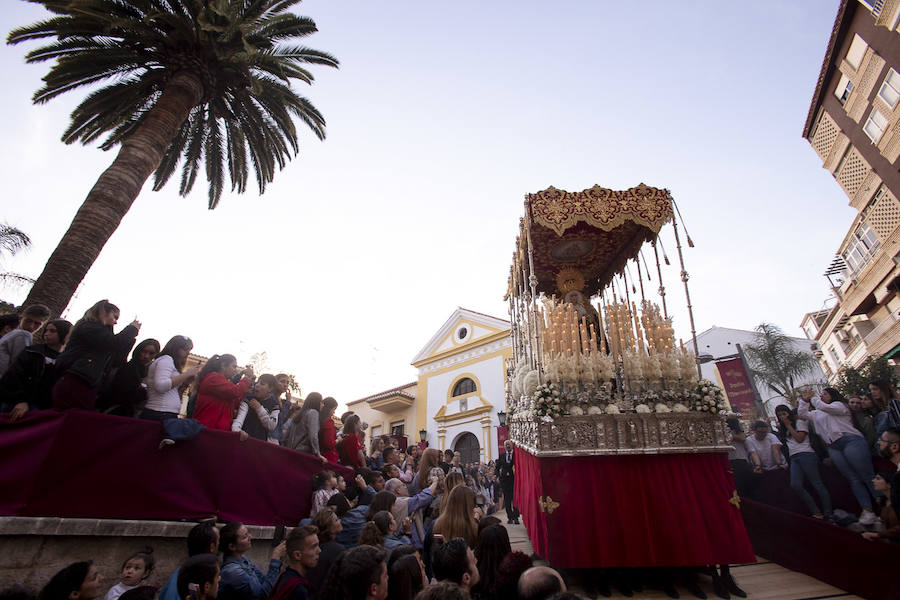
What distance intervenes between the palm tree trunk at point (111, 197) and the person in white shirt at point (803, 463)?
10197 millimetres

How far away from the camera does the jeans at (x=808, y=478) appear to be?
529 cm

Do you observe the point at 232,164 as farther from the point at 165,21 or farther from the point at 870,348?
the point at 870,348

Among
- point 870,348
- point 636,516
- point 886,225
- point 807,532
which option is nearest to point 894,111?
point 886,225

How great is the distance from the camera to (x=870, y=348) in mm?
20750

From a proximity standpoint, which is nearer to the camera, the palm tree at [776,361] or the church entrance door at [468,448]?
the church entrance door at [468,448]

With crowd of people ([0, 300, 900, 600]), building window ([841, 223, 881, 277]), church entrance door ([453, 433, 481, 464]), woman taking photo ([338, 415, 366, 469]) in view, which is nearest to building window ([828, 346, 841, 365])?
building window ([841, 223, 881, 277])

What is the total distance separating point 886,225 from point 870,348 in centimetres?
→ 738

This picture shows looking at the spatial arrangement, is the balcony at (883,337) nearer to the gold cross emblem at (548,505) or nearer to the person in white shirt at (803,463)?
the person in white shirt at (803,463)

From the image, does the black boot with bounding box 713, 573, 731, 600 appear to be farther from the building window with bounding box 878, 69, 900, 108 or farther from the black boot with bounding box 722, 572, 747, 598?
the building window with bounding box 878, 69, 900, 108

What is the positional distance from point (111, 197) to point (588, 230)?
329 inches

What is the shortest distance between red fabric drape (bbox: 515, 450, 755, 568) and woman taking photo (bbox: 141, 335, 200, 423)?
159 inches

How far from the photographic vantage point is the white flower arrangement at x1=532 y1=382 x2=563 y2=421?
521 centimetres

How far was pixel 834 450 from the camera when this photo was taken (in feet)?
17.2

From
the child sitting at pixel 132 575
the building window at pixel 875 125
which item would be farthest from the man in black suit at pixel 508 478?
the building window at pixel 875 125
